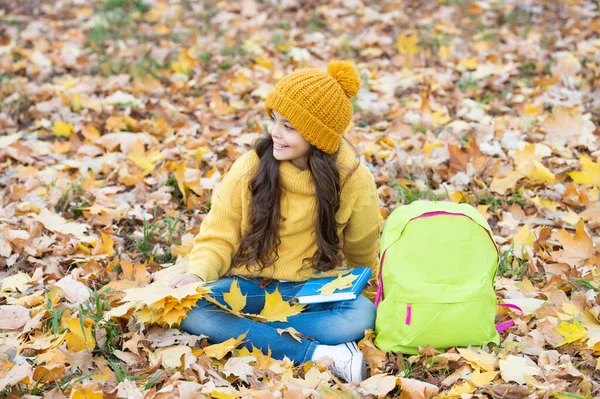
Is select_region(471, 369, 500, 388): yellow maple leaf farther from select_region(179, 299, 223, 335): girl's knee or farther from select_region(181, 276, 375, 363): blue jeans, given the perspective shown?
select_region(179, 299, 223, 335): girl's knee

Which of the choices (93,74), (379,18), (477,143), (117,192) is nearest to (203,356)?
(117,192)

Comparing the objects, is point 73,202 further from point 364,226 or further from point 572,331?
point 572,331

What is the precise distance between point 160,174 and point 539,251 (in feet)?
6.95

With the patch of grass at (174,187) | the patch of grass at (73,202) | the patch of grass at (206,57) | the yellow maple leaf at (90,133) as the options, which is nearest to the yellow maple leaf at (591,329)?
the patch of grass at (174,187)

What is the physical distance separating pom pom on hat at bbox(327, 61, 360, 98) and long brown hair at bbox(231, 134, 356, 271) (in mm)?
289

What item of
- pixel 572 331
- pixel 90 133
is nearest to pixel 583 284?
pixel 572 331

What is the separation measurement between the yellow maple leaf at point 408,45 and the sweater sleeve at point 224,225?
3.28 m

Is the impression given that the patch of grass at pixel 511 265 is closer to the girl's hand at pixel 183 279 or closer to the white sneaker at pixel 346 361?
the white sneaker at pixel 346 361

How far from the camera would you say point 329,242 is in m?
2.84

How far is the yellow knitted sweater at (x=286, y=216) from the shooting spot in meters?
2.76

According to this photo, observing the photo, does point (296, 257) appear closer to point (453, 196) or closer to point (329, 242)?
point (329, 242)

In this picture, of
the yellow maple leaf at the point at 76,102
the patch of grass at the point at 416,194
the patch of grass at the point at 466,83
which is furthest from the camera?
the patch of grass at the point at 466,83

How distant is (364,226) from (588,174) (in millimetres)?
1468

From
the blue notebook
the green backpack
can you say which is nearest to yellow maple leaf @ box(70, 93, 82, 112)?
the blue notebook
